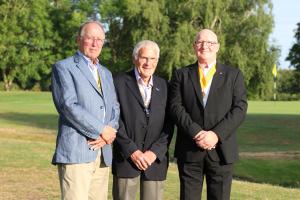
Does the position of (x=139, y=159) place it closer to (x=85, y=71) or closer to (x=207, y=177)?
(x=207, y=177)

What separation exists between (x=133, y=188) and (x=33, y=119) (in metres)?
21.7

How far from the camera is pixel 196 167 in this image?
5.14m

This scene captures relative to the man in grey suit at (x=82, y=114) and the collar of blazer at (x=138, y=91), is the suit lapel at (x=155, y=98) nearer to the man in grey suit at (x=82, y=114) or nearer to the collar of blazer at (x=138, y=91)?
the collar of blazer at (x=138, y=91)

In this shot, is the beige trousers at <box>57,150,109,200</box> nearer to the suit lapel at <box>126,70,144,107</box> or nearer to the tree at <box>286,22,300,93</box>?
the suit lapel at <box>126,70,144,107</box>

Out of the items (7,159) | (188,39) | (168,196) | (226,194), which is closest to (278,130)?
(7,159)

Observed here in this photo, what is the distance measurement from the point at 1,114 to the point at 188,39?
62.3 feet

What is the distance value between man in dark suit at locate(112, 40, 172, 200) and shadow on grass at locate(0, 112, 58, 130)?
17.7m

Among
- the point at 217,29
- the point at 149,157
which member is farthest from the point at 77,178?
the point at 217,29

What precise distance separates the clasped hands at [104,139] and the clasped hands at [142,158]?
1.05 feet

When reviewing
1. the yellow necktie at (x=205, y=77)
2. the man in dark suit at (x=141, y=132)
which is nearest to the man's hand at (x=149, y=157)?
the man in dark suit at (x=141, y=132)

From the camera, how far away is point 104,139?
4613 millimetres

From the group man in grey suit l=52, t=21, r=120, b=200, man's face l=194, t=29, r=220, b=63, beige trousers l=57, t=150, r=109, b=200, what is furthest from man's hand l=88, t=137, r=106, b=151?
man's face l=194, t=29, r=220, b=63

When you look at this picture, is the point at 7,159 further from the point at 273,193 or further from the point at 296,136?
the point at 296,136

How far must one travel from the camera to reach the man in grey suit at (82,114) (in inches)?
177
